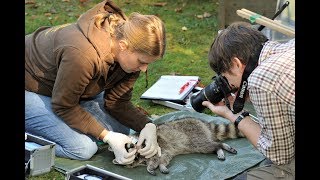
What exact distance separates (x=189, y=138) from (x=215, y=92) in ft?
2.98

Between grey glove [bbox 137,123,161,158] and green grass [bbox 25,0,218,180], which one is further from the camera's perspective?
green grass [bbox 25,0,218,180]

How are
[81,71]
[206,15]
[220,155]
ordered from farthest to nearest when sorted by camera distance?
[206,15] < [220,155] < [81,71]

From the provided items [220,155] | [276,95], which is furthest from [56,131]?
[276,95]

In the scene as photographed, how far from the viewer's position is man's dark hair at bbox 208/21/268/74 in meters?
2.83

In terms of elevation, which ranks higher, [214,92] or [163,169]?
[214,92]

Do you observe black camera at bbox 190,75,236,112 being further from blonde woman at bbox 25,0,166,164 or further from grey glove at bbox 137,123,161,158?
grey glove at bbox 137,123,161,158

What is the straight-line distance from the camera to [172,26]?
7.53 metres

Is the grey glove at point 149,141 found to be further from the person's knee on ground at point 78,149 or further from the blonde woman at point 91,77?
the person's knee on ground at point 78,149

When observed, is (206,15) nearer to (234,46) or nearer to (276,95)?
(234,46)

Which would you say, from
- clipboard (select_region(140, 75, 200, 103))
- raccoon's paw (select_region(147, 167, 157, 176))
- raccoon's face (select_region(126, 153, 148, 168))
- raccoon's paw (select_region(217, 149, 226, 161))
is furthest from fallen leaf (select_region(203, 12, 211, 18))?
raccoon's paw (select_region(147, 167, 157, 176))

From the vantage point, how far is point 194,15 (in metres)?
8.00
